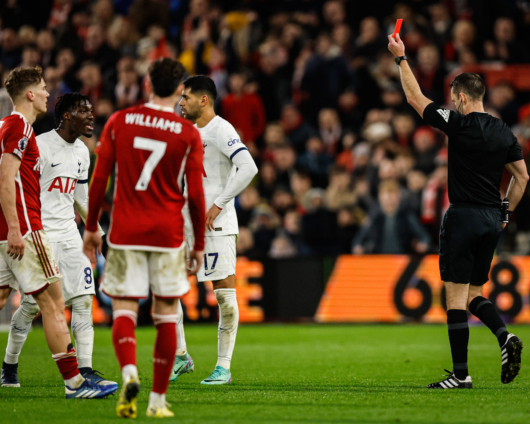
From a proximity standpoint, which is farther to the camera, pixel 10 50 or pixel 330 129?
pixel 10 50

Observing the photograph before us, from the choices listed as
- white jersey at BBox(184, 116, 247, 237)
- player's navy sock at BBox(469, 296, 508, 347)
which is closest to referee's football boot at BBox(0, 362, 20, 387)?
white jersey at BBox(184, 116, 247, 237)

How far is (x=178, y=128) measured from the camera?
15.6 ft

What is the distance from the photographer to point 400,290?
1270 cm

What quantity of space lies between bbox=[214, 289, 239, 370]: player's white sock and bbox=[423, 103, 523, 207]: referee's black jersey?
2117 millimetres

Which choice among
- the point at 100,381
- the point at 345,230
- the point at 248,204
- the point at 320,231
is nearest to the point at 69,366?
the point at 100,381

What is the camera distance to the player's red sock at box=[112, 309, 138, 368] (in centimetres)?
463

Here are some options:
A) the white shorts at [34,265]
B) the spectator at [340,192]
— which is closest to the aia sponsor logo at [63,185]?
the white shorts at [34,265]

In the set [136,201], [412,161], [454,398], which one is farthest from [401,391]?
[412,161]

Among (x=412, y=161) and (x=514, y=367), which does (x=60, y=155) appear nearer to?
(x=514, y=367)

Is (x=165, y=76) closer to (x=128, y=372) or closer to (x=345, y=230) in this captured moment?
(x=128, y=372)

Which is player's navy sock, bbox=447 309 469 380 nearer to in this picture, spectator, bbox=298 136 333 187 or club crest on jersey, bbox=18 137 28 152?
club crest on jersey, bbox=18 137 28 152

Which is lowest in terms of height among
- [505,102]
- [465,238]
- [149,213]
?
[465,238]

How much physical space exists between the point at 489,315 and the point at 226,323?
2260mm

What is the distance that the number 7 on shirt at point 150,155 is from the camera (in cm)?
469
